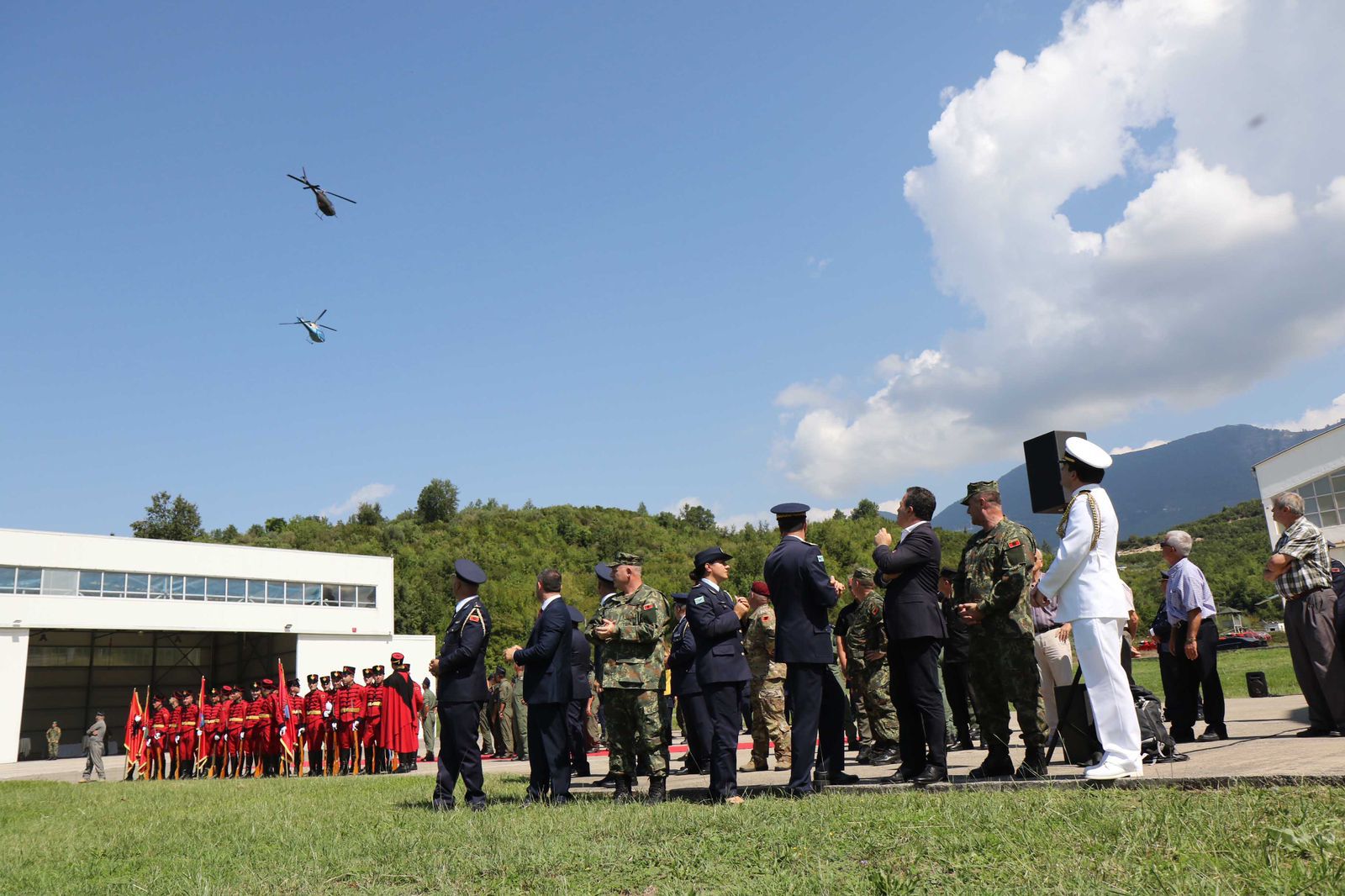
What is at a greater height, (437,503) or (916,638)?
(437,503)

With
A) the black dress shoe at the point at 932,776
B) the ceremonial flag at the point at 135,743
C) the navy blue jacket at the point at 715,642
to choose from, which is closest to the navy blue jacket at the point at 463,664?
the navy blue jacket at the point at 715,642

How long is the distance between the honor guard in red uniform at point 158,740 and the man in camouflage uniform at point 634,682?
50.5 feet

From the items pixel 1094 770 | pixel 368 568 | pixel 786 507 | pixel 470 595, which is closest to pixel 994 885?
pixel 1094 770

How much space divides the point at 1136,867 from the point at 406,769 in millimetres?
13490

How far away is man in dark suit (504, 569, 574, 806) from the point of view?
22.6ft

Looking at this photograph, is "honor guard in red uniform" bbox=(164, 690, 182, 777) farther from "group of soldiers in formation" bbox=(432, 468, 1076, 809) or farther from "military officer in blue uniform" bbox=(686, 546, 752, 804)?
"military officer in blue uniform" bbox=(686, 546, 752, 804)

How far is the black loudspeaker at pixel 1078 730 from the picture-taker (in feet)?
19.3

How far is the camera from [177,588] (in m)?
36.6

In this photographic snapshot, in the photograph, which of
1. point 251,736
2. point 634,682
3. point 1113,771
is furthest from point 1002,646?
point 251,736

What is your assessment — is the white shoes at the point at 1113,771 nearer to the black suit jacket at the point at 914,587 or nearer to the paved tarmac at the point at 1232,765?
the paved tarmac at the point at 1232,765

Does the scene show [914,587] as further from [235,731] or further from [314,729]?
[235,731]

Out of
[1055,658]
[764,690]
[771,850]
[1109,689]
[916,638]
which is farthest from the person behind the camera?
[764,690]

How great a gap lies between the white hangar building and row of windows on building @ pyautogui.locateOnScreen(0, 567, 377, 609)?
42mm

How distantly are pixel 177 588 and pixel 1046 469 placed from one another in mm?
37432
